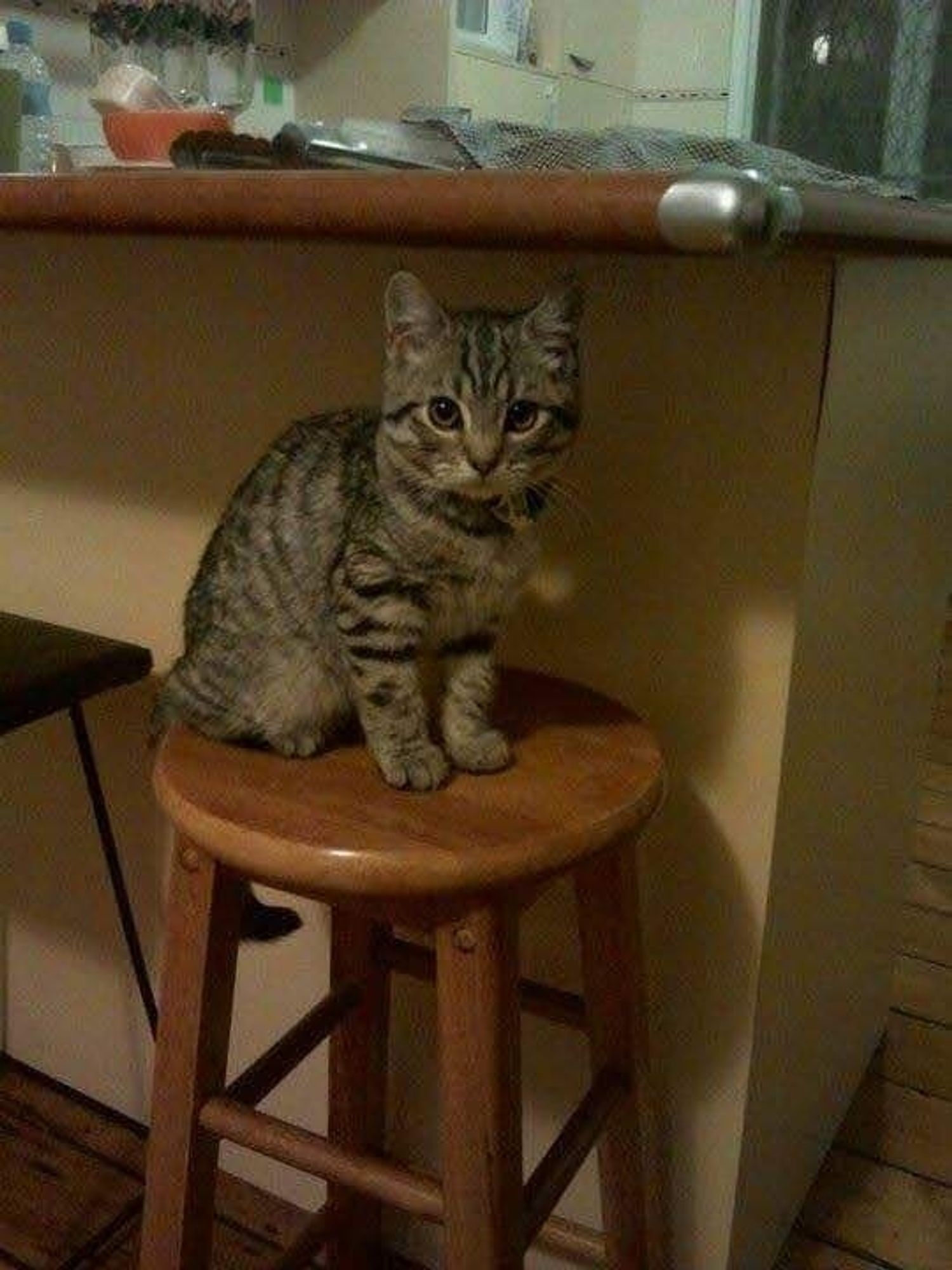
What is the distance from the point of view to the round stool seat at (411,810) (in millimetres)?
646

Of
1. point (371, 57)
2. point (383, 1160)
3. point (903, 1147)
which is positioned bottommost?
point (903, 1147)

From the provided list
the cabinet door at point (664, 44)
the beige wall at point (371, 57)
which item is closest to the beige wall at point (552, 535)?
the beige wall at point (371, 57)

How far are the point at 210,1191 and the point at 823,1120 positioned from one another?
2.37 feet

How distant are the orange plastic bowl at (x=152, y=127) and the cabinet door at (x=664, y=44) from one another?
8.50 ft

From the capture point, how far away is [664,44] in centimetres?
339

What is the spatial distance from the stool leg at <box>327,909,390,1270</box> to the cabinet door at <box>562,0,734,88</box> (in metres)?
2.89

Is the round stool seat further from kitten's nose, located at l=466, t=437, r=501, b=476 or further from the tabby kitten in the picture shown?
kitten's nose, located at l=466, t=437, r=501, b=476

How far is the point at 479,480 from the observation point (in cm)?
70

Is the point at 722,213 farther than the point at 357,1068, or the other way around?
the point at 357,1068

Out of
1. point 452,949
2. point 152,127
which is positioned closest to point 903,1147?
point 452,949

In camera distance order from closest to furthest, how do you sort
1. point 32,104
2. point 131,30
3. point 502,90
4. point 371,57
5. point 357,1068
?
point 357,1068 < point 32,104 < point 131,30 < point 371,57 < point 502,90

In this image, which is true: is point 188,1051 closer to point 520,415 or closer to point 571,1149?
point 571,1149

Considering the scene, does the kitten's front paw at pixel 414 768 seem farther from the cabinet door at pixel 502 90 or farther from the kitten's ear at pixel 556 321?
the cabinet door at pixel 502 90

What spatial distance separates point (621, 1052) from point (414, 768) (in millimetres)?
292
